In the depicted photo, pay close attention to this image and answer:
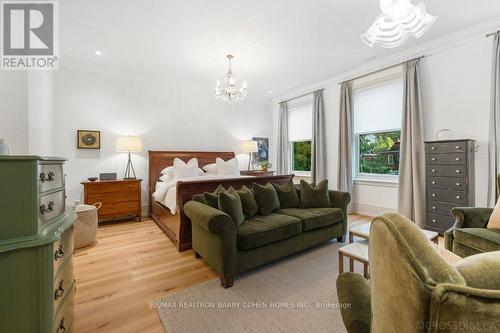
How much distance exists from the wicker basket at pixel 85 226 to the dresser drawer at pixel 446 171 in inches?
194

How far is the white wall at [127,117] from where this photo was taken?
4.08 metres

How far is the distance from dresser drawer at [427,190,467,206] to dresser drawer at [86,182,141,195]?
16.3ft

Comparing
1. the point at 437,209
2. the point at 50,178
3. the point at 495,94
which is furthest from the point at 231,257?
the point at 495,94

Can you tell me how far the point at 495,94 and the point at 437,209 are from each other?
171 cm

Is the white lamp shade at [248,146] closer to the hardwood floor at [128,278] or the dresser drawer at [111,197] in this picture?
the dresser drawer at [111,197]

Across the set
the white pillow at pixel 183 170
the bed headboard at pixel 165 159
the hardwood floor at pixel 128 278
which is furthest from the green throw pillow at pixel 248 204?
the bed headboard at pixel 165 159

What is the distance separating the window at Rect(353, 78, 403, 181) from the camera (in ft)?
13.8

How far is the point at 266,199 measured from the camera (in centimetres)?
299

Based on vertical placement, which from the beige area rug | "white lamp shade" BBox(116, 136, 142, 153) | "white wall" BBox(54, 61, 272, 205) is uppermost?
"white wall" BBox(54, 61, 272, 205)

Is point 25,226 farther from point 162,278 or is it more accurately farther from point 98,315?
point 162,278

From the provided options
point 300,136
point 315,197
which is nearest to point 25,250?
point 315,197

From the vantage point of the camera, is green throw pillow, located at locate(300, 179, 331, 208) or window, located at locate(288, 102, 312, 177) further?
window, located at locate(288, 102, 312, 177)

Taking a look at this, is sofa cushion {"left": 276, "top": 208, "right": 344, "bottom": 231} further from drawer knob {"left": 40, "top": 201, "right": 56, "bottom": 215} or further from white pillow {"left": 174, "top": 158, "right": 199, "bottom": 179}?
drawer knob {"left": 40, "top": 201, "right": 56, "bottom": 215}


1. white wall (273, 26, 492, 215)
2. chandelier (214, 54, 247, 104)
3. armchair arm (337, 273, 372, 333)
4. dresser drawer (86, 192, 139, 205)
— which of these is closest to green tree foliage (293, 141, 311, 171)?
white wall (273, 26, 492, 215)
